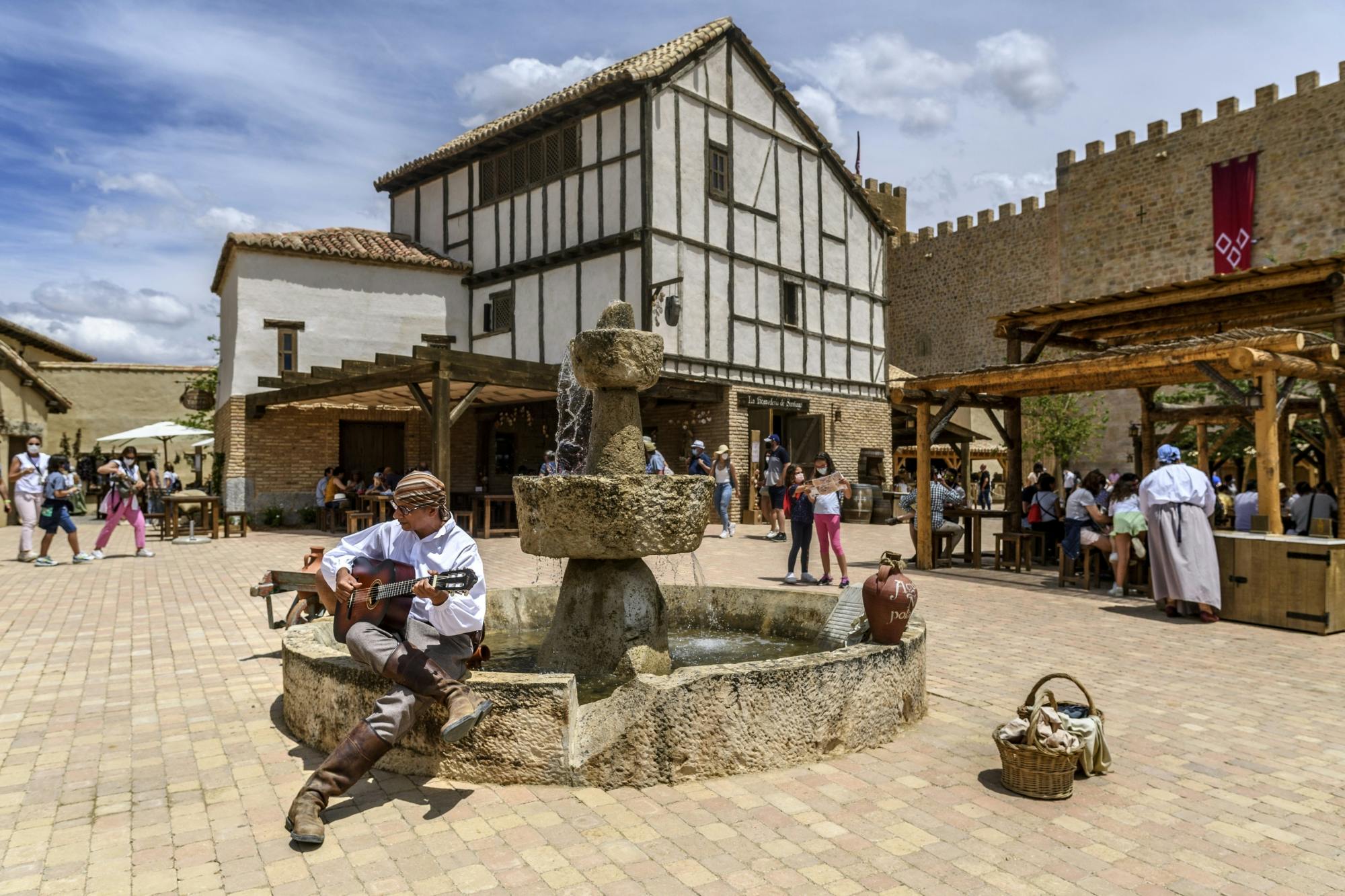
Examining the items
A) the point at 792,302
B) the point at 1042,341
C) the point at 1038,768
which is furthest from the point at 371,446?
the point at 1038,768

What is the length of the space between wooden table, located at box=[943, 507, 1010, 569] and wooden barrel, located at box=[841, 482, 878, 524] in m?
6.71

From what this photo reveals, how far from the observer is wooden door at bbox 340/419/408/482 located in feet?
65.9

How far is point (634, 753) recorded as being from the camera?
11.9 ft

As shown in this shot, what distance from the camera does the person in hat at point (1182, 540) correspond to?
763cm

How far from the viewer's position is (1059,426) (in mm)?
26484

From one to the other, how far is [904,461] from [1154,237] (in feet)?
34.1

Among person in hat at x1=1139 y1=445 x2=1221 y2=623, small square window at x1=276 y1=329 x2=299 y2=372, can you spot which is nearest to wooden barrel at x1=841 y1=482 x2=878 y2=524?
person in hat at x1=1139 y1=445 x2=1221 y2=623

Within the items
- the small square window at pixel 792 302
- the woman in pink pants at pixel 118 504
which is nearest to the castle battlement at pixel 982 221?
the small square window at pixel 792 302

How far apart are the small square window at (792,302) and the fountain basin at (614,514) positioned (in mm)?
15690

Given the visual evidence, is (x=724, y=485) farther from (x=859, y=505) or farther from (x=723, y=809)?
(x=723, y=809)

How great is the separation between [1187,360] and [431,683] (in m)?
8.44

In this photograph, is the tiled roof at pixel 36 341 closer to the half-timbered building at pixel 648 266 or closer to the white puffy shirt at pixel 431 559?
the half-timbered building at pixel 648 266

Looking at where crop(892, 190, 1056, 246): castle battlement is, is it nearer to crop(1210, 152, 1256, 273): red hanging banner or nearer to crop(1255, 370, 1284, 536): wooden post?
crop(1210, 152, 1256, 273): red hanging banner

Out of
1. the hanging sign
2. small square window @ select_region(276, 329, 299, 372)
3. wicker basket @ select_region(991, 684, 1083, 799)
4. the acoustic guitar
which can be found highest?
small square window @ select_region(276, 329, 299, 372)
